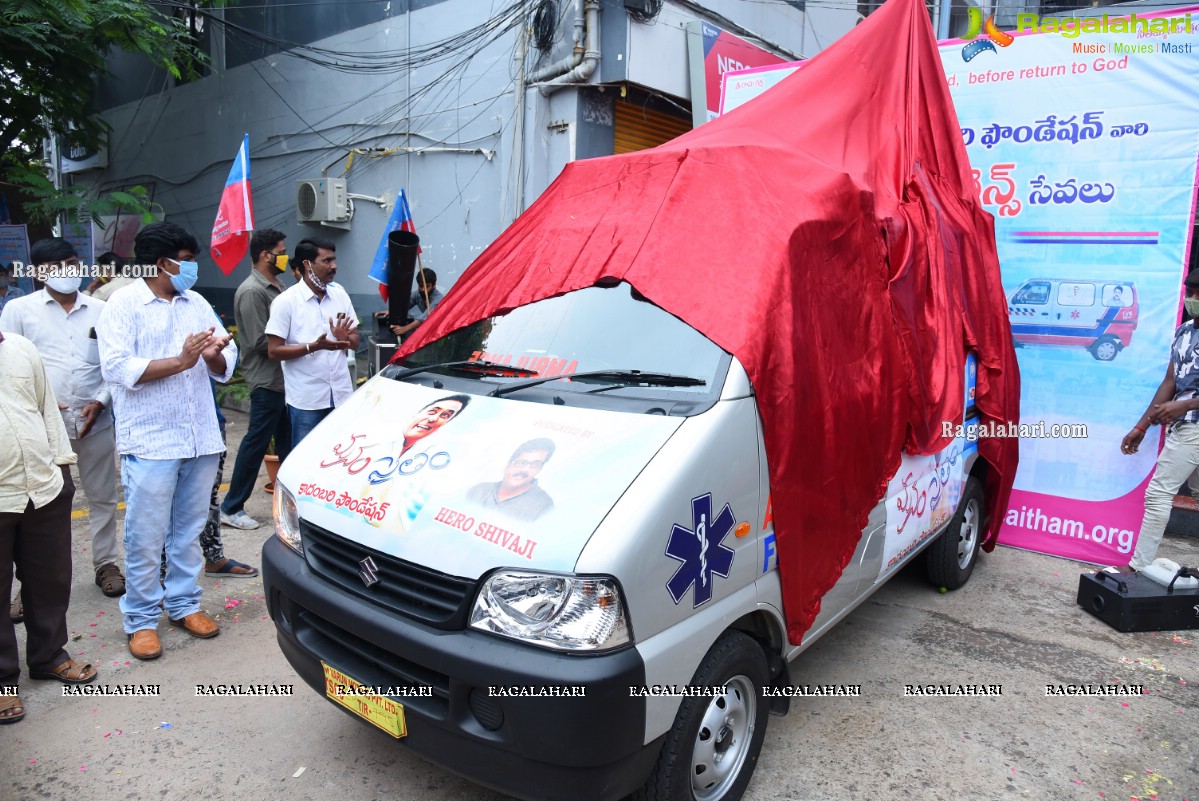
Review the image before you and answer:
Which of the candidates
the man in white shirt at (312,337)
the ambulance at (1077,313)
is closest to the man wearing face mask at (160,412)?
the man in white shirt at (312,337)

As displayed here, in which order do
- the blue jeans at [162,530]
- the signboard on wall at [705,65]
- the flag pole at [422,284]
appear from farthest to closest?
the signboard on wall at [705,65], the flag pole at [422,284], the blue jeans at [162,530]

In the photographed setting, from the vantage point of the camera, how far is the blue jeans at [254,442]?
546 centimetres

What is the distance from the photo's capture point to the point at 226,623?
414 centimetres

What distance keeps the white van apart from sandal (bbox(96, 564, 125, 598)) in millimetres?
2124

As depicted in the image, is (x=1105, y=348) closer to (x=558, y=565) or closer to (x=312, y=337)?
(x=558, y=565)

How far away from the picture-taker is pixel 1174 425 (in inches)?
183

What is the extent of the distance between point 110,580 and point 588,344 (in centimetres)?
331

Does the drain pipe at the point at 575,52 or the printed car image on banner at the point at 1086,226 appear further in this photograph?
the drain pipe at the point at 575,52

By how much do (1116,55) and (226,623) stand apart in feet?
21.0

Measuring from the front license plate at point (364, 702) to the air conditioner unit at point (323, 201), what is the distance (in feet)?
27.9

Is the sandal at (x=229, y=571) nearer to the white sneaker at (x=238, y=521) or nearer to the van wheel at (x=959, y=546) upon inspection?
the white sneaker at (x=238, y=521)

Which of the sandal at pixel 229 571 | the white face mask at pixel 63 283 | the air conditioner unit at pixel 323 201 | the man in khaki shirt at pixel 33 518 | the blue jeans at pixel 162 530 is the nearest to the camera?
the man in khaki shirt at pixel 33 518

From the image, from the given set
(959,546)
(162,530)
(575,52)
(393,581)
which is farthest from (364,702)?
(575,52)

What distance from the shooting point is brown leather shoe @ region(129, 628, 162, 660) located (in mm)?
3726
